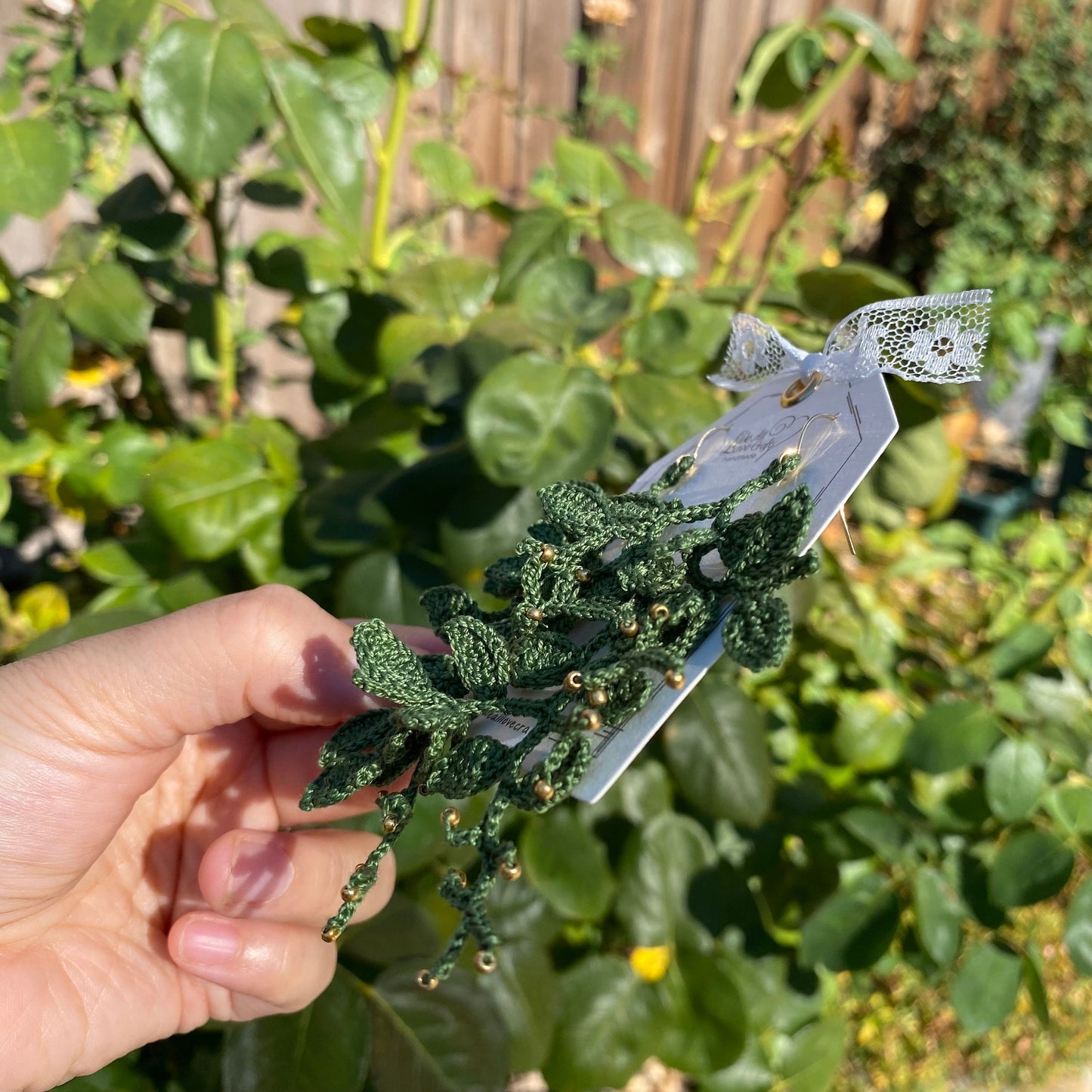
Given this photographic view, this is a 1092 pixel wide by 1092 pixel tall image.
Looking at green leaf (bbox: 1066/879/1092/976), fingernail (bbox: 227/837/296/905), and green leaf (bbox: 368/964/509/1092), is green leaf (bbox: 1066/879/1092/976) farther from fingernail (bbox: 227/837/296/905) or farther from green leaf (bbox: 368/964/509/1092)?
fingernail (bbox: 227/837/296/905)

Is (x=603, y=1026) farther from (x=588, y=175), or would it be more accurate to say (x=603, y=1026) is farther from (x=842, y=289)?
(x=588, y=175)

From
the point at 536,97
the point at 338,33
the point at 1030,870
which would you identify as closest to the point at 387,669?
the point at 1030,870

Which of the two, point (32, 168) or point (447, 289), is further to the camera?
point (447, 289)

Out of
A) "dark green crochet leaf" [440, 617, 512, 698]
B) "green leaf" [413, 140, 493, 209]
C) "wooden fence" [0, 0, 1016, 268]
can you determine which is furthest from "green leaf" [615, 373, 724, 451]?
"wooden fence" [0, 0, 1016, 268]

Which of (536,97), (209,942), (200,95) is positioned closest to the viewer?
(209,942)

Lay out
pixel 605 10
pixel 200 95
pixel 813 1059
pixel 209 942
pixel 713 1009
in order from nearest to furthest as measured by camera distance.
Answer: pixel 209 942 → pixel 200 95 → pixel 713 1009 → pixel 813 1059 → pixel 605 10

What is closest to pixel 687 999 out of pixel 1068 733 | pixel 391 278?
pixel 1068 733
